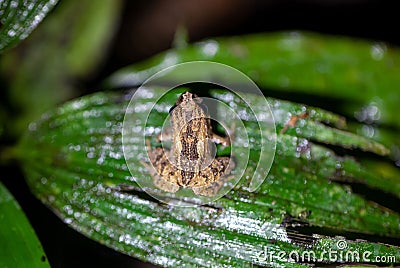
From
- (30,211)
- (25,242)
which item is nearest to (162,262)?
(25,242)

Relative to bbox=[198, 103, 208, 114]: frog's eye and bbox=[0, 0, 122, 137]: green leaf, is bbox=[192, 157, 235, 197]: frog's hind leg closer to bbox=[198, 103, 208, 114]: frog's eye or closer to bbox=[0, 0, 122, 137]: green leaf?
bbox=[198, 103, 208, 114]: frog's eye

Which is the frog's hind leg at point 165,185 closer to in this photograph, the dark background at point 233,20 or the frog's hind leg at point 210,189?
the frog's hind leg at point 210,189

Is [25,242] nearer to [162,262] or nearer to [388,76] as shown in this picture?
[162,262]

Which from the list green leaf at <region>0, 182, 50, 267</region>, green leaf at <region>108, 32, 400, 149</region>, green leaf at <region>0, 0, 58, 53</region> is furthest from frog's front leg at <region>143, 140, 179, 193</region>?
green leaf at <region>108, 32, 400, 149</region>

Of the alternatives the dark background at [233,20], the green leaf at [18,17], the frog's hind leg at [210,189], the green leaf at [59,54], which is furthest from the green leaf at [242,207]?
the dark background at [233,20]

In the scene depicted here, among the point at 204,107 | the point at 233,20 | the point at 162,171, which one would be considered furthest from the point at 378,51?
the point at 162,171
